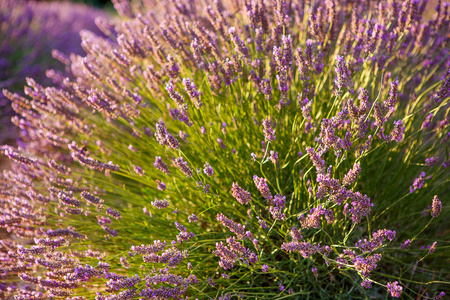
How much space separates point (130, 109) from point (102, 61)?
110 cm

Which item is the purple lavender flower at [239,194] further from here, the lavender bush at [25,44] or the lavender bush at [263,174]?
the lavender bush at [25,44]

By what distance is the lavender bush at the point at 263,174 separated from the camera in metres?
1.86

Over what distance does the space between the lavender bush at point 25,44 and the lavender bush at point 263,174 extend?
3187 millimetres

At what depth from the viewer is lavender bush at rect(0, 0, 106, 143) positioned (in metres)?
5.33

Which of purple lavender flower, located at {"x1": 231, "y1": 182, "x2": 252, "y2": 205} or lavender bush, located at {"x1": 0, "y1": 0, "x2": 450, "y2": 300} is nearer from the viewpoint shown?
purple lavender flower, located at {"x1": 231, "y1": 182, "x2": 252, "y2": 205}

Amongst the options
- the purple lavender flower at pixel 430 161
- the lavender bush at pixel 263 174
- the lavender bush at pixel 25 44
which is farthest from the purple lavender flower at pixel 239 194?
the lavender bush at pixel 25 44

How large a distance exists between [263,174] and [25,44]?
6204 millimetres

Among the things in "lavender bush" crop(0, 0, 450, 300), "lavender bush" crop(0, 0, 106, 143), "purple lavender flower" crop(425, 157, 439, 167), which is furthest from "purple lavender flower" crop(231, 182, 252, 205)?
"lavender bush" crop(0, 0, 106, 143)

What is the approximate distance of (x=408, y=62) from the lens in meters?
2.73

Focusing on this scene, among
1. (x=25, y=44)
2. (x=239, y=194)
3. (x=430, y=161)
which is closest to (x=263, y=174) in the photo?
(x=239, y=194)

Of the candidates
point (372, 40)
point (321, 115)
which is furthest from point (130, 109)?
point (372, 40)

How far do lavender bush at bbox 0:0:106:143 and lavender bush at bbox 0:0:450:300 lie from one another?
3187 mm

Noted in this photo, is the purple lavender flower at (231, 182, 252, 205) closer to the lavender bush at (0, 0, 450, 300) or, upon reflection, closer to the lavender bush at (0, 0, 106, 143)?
the lavender bush at (0, 0, 450, 300)

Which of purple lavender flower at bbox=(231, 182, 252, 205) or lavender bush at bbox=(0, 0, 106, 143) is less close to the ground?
lavender bush at bbox=(0, 0, 106, 143)
